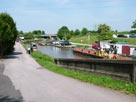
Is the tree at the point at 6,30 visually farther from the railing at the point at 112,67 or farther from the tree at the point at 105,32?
the tree at the point at 105,32

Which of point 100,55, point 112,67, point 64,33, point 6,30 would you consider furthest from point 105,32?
point 64,33

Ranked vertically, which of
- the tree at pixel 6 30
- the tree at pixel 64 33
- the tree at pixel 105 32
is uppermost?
the tree at pixel 6 30

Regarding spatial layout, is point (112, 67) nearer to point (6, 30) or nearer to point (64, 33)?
point (6, 30)

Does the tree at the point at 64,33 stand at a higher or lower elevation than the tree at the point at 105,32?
lower

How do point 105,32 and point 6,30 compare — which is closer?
point 6,30

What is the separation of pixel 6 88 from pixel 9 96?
227cm

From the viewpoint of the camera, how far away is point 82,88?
1267cm

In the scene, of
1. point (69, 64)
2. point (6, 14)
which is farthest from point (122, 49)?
point (69, 64)

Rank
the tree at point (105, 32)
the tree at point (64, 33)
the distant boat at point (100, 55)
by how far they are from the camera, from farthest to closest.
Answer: the tree at point (64, 33)
the tree at point (105, 32)
the distant boat at point (100, 55)

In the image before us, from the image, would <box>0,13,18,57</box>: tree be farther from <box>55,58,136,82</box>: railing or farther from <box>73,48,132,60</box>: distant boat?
<box>55,58,136,82</box>: railing

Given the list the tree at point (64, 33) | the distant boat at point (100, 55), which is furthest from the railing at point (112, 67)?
the tree at point (64, 33)

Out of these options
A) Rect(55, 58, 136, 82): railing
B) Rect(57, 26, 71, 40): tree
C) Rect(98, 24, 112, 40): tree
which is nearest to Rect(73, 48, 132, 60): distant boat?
Rect(55, 58, 136, 82): railing

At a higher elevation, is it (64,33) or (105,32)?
(105,32)

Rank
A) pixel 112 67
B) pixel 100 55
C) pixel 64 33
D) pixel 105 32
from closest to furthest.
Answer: pixel 112 67 < pixel 100 55 < pixel 105 32 < pixel 64 33
